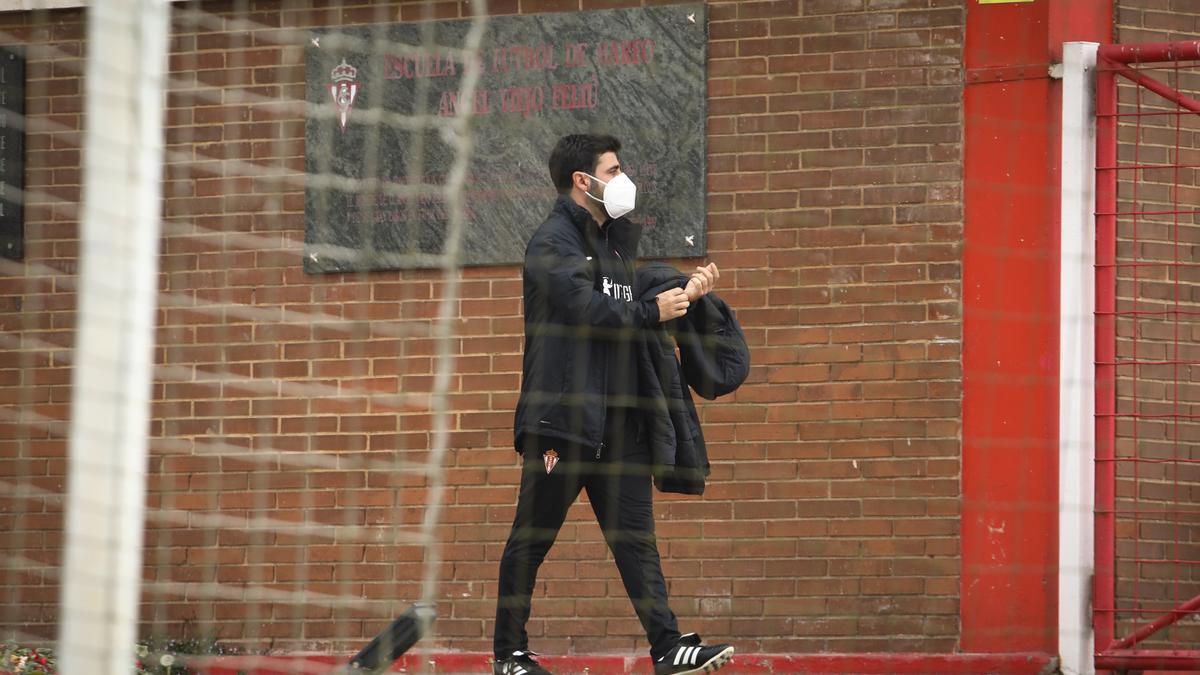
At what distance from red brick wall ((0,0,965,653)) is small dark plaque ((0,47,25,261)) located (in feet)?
0.25

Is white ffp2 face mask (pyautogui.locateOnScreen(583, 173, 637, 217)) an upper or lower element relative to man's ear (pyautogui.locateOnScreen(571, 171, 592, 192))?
lower

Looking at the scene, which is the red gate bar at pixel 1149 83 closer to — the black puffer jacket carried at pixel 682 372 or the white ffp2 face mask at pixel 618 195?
the black puffer jacket carried at pixel 682 372

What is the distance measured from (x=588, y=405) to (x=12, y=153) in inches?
164

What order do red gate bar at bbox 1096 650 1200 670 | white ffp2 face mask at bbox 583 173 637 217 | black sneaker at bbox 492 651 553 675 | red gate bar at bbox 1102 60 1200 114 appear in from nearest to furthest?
black sneaker at bbox 492 651 553 675
white ffp2 face mask at bbox 583 173 637 217
red gate bar at bbox 1096 650 1200 670
red gate bar at bbox 1102 60 1200 114

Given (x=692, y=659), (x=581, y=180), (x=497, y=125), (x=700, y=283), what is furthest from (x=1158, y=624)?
(x=497, y=125)

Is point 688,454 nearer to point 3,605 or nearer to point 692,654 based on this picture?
point 692,654

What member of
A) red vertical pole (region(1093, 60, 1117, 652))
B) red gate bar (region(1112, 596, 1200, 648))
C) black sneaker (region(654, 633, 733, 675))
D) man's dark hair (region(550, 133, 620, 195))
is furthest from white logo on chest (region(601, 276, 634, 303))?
red gate bar (region(1112, 596, 1200, 648))

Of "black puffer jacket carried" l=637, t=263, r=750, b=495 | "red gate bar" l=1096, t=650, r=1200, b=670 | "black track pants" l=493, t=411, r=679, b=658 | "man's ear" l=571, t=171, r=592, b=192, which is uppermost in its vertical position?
"man's ear" l=571, t=171, r=592, b=192

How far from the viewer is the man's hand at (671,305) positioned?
19.7ft

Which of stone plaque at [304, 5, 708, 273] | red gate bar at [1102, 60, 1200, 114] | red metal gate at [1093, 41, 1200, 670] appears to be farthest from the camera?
stone plaque at [304, 5, 708, 273]

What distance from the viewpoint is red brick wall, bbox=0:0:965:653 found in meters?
7.69

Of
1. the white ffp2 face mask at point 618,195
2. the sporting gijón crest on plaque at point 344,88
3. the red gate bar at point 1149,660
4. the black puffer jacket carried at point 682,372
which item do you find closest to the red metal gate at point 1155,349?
the red gate bar at point 1149,660

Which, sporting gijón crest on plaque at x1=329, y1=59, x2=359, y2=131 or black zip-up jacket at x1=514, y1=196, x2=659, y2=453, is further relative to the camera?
sporting gijón crest on plaque at x1=329, y1=59, x2=359, y2=131

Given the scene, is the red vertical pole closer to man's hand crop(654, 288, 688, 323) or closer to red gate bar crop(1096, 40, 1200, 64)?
red gate bar crop(1096, 40, 1200, 64)
